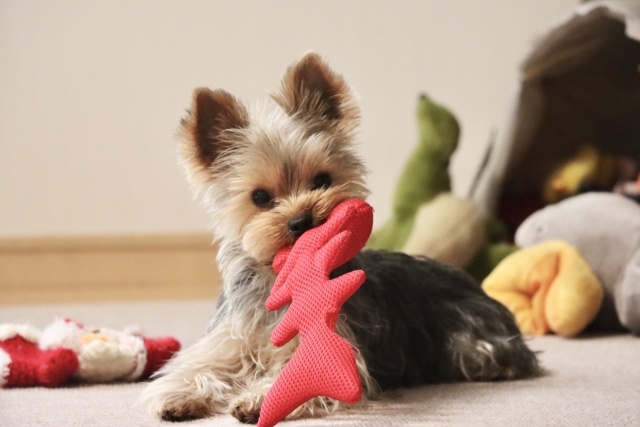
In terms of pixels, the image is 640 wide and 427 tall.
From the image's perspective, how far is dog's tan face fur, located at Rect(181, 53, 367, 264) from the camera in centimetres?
153

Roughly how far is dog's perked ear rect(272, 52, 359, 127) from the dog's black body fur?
0.33m

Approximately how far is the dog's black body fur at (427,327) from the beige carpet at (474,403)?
0.05m

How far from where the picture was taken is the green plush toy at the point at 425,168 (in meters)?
3.05

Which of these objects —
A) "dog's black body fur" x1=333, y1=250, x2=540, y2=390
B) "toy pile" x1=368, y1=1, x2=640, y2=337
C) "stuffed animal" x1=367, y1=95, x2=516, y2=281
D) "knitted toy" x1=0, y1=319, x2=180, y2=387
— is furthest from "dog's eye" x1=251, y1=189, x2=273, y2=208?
"stuffed animal" x1=367, y1=95, x2=516, y2=281

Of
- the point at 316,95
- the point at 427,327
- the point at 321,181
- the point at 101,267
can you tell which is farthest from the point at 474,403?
the point at 101,267

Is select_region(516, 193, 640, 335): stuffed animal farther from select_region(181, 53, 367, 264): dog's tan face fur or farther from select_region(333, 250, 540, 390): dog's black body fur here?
select_region(181, 53, 367, 264): dog's tan face fur

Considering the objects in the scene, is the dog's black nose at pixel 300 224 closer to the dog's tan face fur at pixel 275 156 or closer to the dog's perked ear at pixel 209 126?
the dog's tan face fur at pixel 275 156

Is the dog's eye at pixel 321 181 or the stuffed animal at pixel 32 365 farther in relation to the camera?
the stuffed animal at pixel 32 365

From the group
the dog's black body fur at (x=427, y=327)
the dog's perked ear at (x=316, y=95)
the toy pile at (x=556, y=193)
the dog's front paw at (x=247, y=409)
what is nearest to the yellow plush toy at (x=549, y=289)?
the toy pile at (x=556, y=193)

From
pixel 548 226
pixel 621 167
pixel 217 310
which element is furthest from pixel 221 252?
pixel 621 167

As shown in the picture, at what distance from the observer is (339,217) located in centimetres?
142

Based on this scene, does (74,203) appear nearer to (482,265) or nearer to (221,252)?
(482,265)

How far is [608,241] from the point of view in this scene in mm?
2514

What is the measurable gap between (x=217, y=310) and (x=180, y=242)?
229 centimetres
